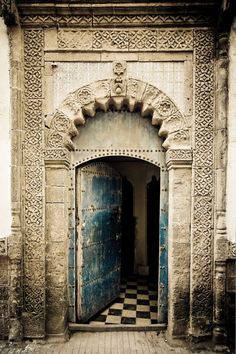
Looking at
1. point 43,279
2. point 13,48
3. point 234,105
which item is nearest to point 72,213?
point 43,279

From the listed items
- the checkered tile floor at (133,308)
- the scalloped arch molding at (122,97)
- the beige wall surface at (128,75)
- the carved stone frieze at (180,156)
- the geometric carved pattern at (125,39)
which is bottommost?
the checkered tile floor at (133,308)

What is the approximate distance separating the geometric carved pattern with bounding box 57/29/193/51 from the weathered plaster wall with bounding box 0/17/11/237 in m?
0.65

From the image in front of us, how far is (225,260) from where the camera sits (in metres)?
2.89

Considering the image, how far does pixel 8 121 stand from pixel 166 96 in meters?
1.87

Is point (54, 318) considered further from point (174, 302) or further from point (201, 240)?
point (201, 240)

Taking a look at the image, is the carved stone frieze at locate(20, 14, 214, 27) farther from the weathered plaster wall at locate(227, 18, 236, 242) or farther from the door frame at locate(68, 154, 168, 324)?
the door frame at locate(68, 154, 168, 324)

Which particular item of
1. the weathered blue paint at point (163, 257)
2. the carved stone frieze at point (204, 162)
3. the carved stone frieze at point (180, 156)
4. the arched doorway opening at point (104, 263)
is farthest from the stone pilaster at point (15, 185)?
the carved stone frieze at point (204, 162)

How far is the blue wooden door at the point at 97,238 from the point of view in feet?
10.7

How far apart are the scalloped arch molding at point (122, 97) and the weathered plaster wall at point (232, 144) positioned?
1.59 feet

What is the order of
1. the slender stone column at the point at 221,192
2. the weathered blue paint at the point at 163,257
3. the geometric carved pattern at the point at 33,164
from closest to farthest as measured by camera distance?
the slender stone column at the point at 221,192, the geometric carved pattern at the point at 33,164, the weathered blue paint at the point at 163,257

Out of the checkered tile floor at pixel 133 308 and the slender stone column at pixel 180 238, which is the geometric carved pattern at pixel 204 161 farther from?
the checkered tile floor at pixel 133 308

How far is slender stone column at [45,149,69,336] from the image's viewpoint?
2994mm

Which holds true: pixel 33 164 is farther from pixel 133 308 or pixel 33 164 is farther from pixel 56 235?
pixel 133 308

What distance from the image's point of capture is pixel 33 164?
3006mm
